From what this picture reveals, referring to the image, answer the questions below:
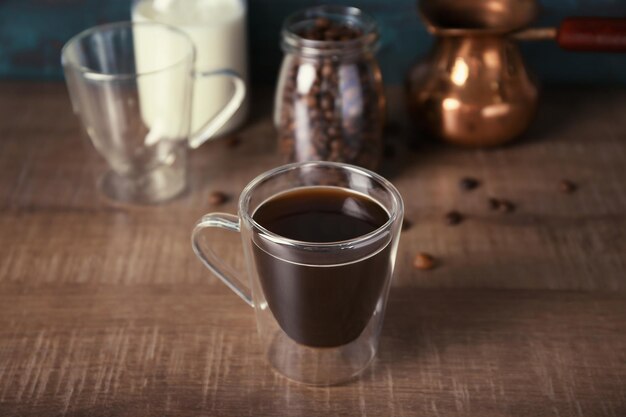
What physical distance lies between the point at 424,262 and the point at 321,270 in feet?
0.75

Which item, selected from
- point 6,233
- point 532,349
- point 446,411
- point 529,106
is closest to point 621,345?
point 532,349

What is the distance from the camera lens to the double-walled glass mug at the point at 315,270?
71 centimetres

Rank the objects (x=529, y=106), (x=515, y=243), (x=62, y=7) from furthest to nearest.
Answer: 1. (x=62, y=7)
2. (x=529, y=106)
3. (x=515, y=243)

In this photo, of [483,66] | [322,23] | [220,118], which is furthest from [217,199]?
[483,66]

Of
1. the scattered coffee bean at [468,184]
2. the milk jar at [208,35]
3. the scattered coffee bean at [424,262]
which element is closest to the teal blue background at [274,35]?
the milk jar at [208,35]

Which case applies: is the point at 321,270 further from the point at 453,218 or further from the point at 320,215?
the point at 453,218

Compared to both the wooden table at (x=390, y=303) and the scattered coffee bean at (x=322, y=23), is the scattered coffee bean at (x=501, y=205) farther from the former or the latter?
the scattered coffee bean at (x=322, y=23)

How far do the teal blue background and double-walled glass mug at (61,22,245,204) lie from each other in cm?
18

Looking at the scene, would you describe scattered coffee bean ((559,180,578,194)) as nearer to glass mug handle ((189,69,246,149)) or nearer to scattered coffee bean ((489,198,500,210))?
scattered coffee bean ((489,198,500,210))

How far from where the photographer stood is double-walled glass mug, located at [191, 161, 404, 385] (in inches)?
28.0

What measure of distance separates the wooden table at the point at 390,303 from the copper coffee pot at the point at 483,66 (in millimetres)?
49

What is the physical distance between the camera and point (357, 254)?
27.9 inches

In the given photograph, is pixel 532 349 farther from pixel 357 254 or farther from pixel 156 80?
pixel 156 80

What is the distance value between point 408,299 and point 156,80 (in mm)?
381
